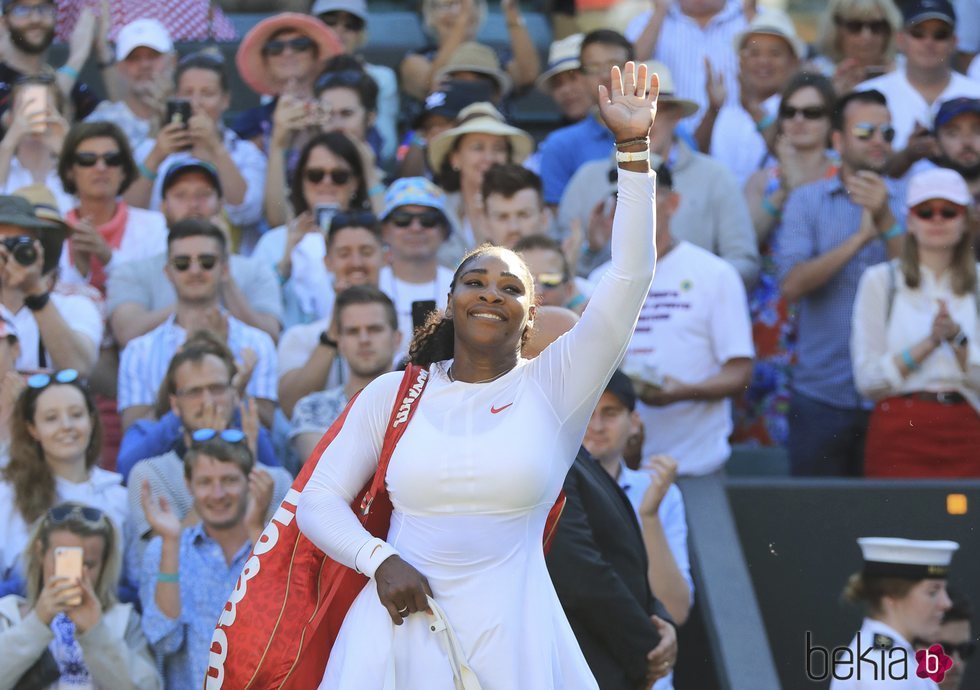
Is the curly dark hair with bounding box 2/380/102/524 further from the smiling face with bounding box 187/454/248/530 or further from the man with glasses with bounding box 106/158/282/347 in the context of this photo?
the man with glasses with bounding box 106/158/282/347

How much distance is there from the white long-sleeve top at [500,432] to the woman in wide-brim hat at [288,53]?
21.0ft

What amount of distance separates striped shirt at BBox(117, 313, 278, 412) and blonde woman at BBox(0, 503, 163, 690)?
1319mm

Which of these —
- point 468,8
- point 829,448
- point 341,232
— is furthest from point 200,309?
point 468,8

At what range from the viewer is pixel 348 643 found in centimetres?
411

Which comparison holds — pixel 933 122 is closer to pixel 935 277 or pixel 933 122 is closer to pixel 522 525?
pixel 935 277

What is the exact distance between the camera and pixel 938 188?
834 cm

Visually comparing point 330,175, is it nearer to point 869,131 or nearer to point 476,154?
point 476,154

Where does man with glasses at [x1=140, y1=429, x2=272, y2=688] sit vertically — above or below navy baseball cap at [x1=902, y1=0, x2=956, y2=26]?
below

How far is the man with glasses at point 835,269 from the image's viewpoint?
27.9 feet

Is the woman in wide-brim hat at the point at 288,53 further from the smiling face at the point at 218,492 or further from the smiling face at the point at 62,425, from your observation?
the smiling face at the point at 218,492

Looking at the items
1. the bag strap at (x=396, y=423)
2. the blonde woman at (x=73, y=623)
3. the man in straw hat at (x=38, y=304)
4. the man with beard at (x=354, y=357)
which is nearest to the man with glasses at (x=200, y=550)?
the blonde woman at (x=73, y=623)

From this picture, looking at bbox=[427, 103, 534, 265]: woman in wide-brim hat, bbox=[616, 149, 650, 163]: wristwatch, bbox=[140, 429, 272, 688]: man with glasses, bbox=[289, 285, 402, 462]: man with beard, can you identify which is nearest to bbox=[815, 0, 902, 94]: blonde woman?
bbox=[427, 103, 534, 265]: woman in wide-brim hat

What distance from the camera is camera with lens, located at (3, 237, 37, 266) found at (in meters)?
7.92

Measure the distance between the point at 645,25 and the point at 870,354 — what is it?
12.7 feet
